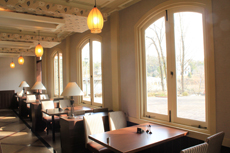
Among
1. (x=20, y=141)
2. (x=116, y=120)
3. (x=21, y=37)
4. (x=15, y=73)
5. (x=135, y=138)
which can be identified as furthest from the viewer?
(x=15, y=73)

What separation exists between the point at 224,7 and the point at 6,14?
407 centimetres

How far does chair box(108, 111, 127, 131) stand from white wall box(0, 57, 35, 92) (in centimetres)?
956

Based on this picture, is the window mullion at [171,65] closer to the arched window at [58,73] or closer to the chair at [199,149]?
the chair at [199,149]

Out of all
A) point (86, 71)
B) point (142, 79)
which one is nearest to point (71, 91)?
point (142, 79)

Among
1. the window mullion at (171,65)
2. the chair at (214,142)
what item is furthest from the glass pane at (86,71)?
the chair at (214,142)

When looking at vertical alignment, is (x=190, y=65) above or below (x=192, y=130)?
above

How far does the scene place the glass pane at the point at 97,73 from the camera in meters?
5.58

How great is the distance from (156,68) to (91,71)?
2690mm

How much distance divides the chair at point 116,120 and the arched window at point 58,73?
496 centimetres

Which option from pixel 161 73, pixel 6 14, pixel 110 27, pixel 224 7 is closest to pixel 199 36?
pixel 224 7

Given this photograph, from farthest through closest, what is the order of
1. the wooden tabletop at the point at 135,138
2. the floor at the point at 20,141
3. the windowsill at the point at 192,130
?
the floor at the point at 20,141, the windowsill at the point at 192,130, the wooden tabletop at the point at 135,138

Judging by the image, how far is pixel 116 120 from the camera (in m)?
3.92

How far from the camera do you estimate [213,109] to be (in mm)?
2734

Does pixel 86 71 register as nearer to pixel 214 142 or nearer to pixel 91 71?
pixel 91 71
